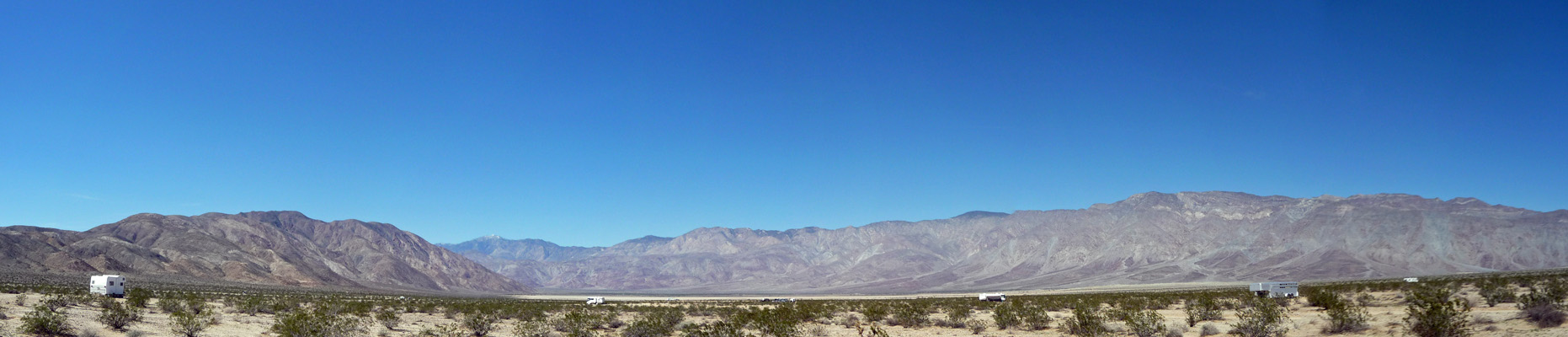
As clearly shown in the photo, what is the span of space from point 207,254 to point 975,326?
5797 inches

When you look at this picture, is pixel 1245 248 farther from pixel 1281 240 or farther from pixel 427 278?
pixel 427 278

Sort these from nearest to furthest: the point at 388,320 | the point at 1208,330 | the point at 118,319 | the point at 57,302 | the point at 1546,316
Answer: the point at 1546,316
the point at 1208,330
the point at 118,319
the point at 57,302
the point at 388,320

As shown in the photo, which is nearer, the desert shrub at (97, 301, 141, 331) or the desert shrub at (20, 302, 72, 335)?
the desert shrub at (20, 302, 72, 335)

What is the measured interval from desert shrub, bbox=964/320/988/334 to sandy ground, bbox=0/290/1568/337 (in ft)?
0.67

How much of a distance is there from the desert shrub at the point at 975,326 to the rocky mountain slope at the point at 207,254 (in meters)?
120

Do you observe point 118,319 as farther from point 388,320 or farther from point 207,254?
point 207,254

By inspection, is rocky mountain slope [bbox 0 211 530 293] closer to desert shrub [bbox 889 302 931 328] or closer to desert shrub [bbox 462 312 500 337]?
desert shrub [bbox 462 312 500 337]

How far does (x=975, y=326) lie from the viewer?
27.2 metres

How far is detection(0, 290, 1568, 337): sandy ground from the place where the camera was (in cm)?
1934

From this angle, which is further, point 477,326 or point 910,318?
point 910,318

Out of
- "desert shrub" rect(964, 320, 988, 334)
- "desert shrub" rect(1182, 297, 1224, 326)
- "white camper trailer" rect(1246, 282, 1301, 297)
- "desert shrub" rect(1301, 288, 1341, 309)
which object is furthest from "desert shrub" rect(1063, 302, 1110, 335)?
"white camper trailer" rect(1246, 282, 1301, 297)

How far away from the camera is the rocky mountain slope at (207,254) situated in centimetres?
11006

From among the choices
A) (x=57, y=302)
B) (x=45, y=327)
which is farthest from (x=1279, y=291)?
(x=57, y=302)

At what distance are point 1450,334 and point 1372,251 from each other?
184 m
